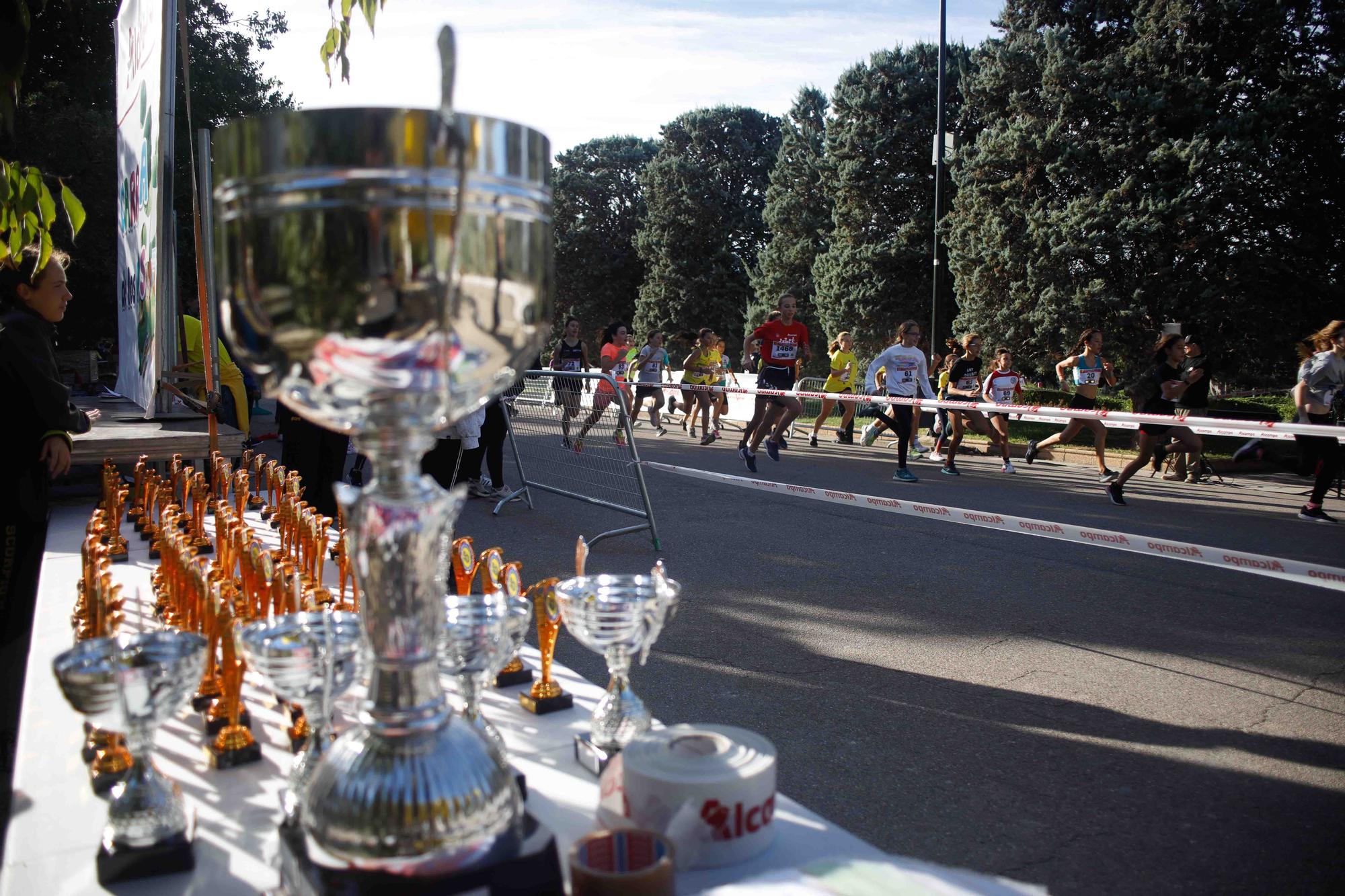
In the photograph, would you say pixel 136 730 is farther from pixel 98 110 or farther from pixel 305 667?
pixel 98 110

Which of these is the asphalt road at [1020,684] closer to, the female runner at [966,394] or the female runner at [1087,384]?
the female runner at [1087,384]

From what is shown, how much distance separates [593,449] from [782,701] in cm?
369

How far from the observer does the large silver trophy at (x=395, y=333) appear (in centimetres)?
92

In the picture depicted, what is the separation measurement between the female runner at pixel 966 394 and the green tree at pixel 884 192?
22.6 m

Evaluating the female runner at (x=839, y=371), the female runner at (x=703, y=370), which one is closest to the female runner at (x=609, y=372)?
the female runner at (x=703, y=370)

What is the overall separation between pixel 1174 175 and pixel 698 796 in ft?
86.6

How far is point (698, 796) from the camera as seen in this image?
4.05 ft

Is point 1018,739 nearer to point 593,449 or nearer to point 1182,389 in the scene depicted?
point 593,449

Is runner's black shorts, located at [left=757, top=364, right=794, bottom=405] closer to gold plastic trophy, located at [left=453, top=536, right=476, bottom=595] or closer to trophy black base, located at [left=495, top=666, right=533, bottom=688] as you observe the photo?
gold plastic trophy, located at [left=453, top=536, right=476, bottom=595]

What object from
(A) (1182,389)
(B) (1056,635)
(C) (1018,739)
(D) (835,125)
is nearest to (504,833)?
(C) (1018,739)

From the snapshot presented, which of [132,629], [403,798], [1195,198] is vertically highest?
[1195,198]

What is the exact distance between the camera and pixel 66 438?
3473 millimetres

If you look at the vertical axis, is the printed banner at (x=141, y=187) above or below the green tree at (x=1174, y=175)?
below

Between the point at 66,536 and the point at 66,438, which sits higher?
the point at 66,438
